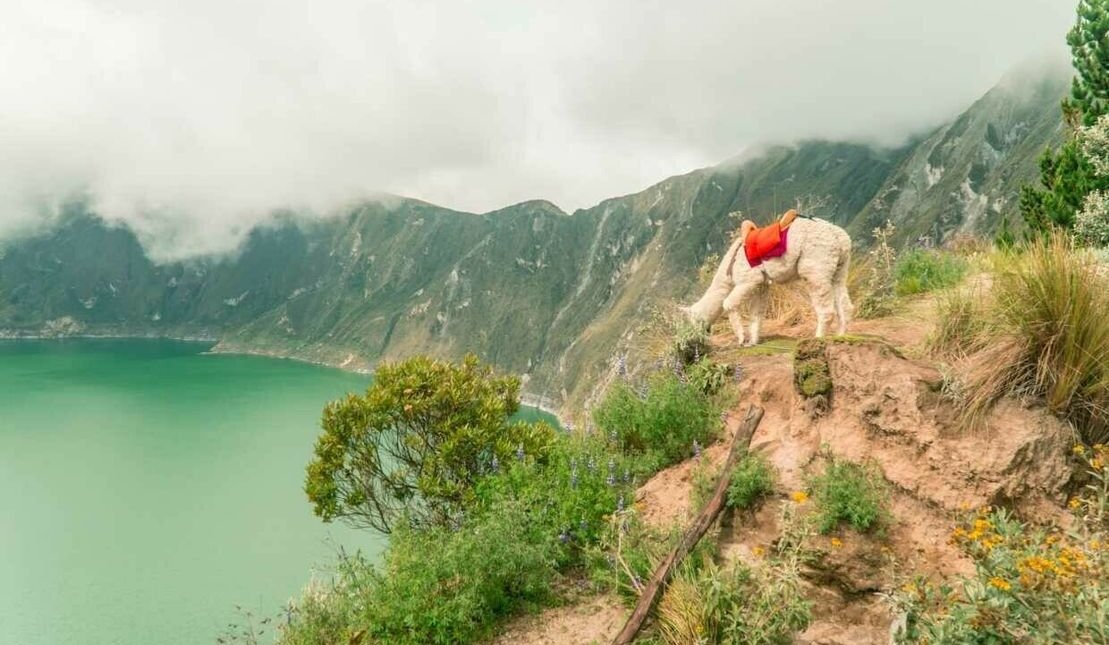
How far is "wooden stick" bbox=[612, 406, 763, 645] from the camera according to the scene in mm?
5125

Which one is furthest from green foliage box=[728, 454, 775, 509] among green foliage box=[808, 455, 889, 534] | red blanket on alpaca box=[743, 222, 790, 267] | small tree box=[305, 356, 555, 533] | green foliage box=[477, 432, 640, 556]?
small tree box=[305, 356, 555, 533]

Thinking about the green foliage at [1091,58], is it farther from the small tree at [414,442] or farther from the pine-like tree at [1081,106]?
the small tree at [414,442]

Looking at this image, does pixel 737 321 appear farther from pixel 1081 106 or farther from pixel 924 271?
pixel 1081 106

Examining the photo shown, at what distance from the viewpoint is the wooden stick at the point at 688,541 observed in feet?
16.8

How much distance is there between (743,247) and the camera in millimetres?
9797

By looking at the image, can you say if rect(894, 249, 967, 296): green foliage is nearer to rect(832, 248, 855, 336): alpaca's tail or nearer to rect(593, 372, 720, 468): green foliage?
rect(832, 248, 855, 336): alpaca's tail

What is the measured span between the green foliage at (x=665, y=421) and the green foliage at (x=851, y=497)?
2163 millimetres

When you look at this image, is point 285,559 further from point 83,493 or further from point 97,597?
point 83,493

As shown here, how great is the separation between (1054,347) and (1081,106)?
12.4 metres

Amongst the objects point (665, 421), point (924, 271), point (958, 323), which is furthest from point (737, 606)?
point (924, 271)

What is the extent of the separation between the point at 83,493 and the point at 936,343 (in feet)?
344

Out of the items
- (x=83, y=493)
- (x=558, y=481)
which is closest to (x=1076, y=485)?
(x=558, y=481)

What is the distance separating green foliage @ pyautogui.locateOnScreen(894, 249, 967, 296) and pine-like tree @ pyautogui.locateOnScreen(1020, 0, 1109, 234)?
390cm

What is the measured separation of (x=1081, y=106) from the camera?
14.1 metres
